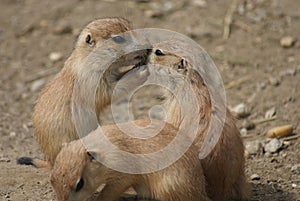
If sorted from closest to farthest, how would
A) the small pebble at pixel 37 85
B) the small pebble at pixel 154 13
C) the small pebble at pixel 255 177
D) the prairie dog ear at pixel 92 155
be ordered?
1. the prairie dog ear at pixel 92 155
2. the small pebble at pixel 255 177
3. the small pebble at pixel 37 85
4. the small pebble at pixel 154 13

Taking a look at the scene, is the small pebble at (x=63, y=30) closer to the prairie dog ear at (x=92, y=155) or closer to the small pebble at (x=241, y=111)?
the small pebble at (x=241, y=111)

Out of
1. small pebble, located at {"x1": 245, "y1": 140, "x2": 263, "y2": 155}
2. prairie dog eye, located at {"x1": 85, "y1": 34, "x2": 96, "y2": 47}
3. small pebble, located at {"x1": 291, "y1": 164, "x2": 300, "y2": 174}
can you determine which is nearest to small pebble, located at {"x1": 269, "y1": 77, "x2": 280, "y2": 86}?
small pebble, located at {"x1": 245, "y1": 140, "x2": 263, "y2": 155}

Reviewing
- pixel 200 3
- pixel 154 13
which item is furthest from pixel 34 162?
pixel 200 3

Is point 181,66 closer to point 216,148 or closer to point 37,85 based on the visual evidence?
point 216,148

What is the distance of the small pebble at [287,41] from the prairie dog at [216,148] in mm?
2386

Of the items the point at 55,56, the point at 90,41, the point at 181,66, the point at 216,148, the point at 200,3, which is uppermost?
the point at 90,41

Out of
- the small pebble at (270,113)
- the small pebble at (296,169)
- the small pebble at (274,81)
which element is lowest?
the small pebble at (296,169)

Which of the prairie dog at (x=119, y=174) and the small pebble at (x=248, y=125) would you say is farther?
the small pebble at (x=248, y=125)

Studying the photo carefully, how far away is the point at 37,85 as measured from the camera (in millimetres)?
6961

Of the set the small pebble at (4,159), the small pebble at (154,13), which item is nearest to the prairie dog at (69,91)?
the small pebble at (4,159)

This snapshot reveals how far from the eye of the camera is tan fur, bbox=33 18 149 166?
189 inches

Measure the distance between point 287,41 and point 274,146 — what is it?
6.29ft

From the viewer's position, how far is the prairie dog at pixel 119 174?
401 centimetres

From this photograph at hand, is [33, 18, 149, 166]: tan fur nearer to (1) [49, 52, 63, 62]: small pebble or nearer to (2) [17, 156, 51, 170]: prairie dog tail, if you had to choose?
(2) [17, 156, 51, 170]: prairie dog tail
